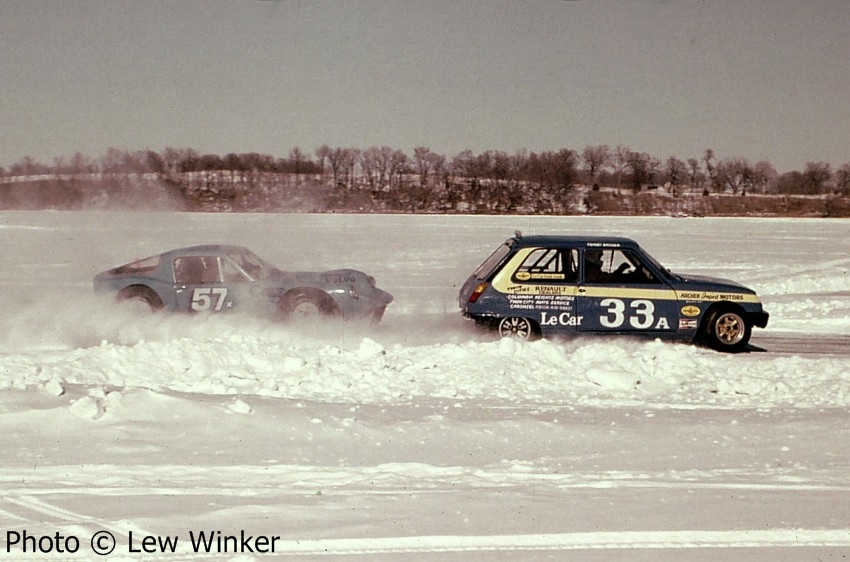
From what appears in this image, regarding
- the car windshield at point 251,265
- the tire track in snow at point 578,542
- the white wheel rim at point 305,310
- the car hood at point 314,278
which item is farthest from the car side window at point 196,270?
the tire track in snow at point 578,542

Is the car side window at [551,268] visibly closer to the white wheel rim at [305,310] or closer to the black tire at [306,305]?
the black tire at [306,305]

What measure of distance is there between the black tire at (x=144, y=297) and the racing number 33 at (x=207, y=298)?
1.76 feet

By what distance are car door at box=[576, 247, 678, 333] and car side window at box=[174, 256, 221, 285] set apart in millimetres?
5414

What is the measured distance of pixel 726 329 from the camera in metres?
12.5

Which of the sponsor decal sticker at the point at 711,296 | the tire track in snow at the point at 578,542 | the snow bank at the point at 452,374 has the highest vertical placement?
the sponsor decal sticker at the point at 711,296

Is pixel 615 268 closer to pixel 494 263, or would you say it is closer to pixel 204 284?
pixel 494 263

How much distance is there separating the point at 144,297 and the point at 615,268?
22.6 ft

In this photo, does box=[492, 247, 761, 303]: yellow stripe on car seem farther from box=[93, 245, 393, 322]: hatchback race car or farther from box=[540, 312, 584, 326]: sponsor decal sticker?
box=[93, 245, 393, 322]: hatchback race car

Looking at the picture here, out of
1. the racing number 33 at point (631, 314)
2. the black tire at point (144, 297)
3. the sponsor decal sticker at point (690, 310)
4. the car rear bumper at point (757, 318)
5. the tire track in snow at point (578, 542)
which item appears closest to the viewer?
the tire track in snow at point (578, 542)

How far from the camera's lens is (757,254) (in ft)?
115

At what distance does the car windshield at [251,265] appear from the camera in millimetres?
13234

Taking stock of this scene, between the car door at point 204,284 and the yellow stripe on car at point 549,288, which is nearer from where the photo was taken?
the yellow stripe on car at point 549,288

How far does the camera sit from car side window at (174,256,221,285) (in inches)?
523

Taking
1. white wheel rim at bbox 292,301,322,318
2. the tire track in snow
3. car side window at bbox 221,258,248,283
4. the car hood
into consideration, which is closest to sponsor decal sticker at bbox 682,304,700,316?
the car hood
